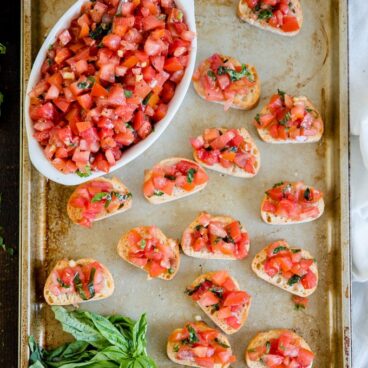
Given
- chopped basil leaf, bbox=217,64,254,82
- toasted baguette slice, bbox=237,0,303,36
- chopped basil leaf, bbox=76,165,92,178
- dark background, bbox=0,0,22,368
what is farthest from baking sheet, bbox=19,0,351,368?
chopped basil leaf, bbox=76,165,92,178

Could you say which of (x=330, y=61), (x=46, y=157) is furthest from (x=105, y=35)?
(x=330, y=61)

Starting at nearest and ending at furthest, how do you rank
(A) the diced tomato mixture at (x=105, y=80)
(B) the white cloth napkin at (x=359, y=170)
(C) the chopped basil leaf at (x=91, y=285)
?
(A) the diced tomato mixture at (x=105, y=80) → (C) the chopped basil leaf at (x=91, y=285) → (B) the white cloth napkin at (x=359, y=170)

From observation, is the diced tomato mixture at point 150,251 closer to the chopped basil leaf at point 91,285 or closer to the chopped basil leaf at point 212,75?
the chopped basil leaf at point 91,285

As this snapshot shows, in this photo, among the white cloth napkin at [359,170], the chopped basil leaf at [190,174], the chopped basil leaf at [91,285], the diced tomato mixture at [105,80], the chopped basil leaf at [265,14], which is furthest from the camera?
the white cloth napkin at [359,170]

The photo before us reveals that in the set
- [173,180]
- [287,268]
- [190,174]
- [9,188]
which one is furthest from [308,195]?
[9,188]

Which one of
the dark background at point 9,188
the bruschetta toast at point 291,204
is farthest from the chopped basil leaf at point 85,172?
the bruschetta toast at point 291,204

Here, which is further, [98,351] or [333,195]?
[333,195]

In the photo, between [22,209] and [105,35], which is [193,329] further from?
[105,35]

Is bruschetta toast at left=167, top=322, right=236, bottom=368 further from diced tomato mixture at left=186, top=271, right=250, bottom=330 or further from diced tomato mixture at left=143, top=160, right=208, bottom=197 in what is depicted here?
diced tomato mixture at left=143, top=160, right=208, bottom=197
